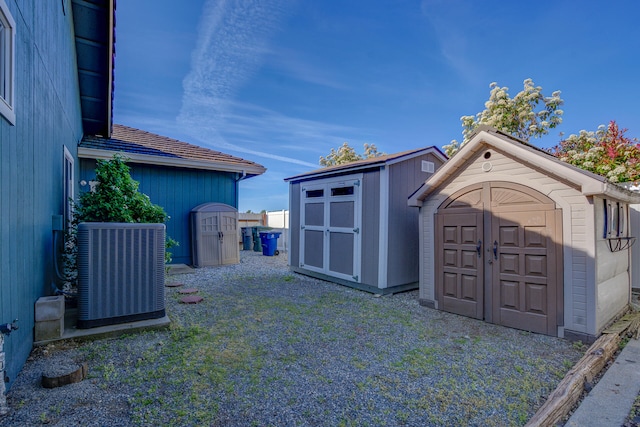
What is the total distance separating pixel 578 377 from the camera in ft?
7.59

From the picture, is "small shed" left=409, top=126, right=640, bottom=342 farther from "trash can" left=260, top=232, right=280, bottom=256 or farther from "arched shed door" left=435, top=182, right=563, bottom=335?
"trash can" left=260, top=232, right=280, bottom=256

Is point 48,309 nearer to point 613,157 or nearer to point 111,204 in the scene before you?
point 111,204

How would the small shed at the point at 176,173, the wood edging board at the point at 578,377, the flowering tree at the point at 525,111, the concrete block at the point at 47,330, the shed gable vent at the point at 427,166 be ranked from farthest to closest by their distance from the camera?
1. the flowering tree at the point at 525,111
2. the small shed at the point at 176,173
3. the shed gable vent at the point at 427,166
4. the concrete block at the point at 47,330
5. the wood edging board at the point at 578,377

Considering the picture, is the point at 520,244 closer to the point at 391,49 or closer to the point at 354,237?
the point at 354,237

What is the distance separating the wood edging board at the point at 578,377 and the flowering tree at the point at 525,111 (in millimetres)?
8821

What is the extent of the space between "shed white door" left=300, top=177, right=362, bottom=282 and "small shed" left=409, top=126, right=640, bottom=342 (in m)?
1.42

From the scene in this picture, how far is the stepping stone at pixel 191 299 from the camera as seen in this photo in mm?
4512

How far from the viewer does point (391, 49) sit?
28.9ft

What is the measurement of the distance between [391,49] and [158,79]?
6.88 metres

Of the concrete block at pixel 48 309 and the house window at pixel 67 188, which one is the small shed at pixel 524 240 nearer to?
the concrete block at pixel 48 309

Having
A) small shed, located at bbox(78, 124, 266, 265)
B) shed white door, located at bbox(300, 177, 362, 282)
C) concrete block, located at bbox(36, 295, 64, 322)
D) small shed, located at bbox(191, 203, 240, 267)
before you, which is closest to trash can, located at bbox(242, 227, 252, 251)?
small shed, located at bbox(78, 124, 266, 265)

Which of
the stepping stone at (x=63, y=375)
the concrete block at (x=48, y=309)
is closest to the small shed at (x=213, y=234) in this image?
the concrete block at (x=48, y=309)

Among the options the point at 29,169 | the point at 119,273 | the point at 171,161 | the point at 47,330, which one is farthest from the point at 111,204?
the point at 171,161

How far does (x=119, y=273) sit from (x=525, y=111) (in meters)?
13.2
